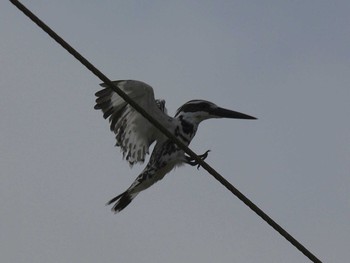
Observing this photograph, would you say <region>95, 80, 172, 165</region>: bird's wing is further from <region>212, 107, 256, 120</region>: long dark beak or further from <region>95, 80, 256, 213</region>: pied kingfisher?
<region>212, 107, 256, 120</region>: long dark beak

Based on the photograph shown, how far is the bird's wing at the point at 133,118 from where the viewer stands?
278 inches

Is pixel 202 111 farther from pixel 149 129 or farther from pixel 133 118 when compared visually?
pixel 133 118

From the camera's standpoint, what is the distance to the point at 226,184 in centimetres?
475

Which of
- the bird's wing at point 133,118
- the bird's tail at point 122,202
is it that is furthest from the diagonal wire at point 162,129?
the bird's tail at point 122,202

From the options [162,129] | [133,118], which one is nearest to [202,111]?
[133,118]

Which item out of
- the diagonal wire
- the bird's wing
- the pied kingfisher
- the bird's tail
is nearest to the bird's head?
the pied kingfisher

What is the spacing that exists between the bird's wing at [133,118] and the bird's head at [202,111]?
7.4 inches

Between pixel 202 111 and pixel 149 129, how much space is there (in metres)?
0.45

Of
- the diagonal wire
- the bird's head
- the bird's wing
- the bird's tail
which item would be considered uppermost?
the bird's head

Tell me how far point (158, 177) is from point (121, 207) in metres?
0.34

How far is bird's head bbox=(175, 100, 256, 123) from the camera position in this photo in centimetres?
754

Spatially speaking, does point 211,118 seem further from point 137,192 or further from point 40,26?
point 40,26

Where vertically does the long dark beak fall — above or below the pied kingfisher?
above

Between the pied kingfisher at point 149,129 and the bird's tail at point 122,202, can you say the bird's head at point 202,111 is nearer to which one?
the pied kingfisher at point 149,129
